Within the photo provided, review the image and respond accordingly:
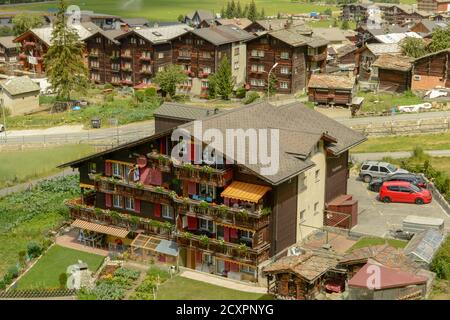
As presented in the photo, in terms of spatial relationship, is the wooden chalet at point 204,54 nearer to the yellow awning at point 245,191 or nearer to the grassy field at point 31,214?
the grassy field at point 31,214

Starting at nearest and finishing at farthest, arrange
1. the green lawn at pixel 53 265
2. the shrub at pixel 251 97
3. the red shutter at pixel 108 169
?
1. the green lawn at pixel 53 265
2. the red shutter at pixel 108 169
3. the shrub at pixel 251 97

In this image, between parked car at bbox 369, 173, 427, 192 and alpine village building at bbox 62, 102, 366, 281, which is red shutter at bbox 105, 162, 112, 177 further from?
parked car at bbox 369, 173, 427, 192

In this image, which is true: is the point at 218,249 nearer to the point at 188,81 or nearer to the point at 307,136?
the point at 307,136

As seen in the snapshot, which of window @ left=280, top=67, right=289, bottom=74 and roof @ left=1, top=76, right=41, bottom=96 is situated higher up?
window @ left=280, top=67, right=289, bottom=74

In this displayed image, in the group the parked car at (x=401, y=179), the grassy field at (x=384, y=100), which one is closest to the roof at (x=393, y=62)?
the grassy field at (x=384, y=100)

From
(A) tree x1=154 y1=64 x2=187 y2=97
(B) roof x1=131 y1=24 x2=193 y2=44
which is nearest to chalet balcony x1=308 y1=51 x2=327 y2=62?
(A) tree x1=154 y1=64 x2=187 y2=97

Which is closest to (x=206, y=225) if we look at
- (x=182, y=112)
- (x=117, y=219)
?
(x=117, y=219)
